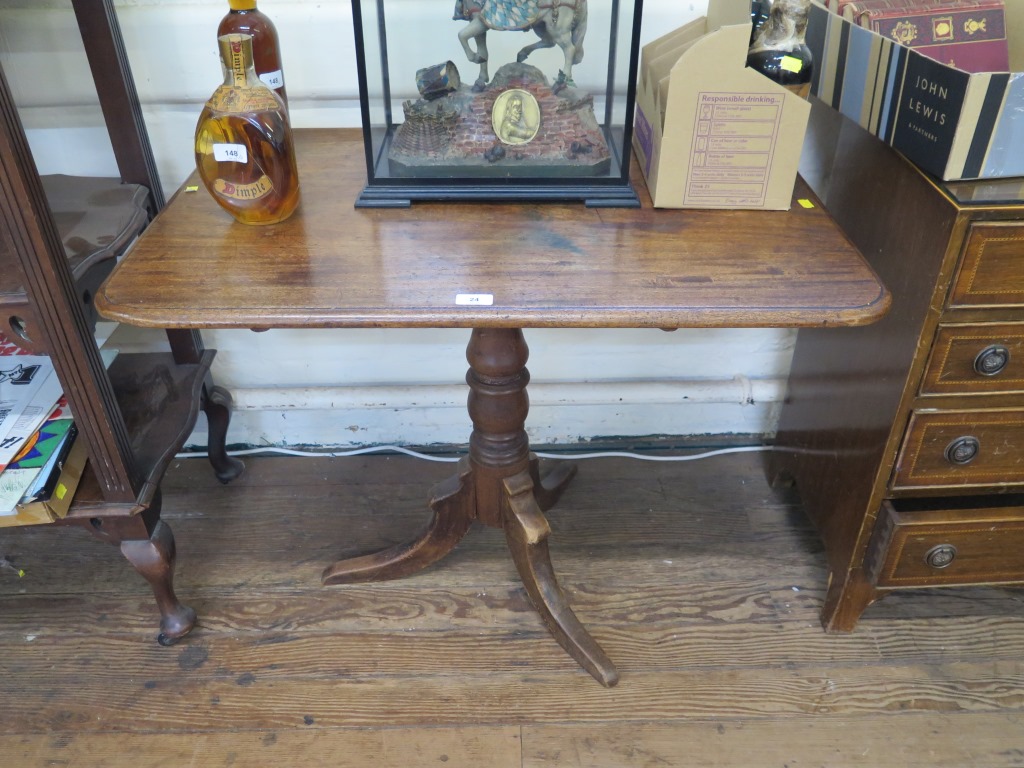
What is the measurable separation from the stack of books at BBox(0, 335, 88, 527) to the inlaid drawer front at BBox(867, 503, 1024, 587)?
1.26 m

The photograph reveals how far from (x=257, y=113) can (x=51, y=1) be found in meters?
0.62

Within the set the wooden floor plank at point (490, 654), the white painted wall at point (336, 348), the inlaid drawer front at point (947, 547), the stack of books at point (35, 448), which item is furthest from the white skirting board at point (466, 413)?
the inlaid drawer front at point (947, 547)

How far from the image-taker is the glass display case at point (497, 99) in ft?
3.34

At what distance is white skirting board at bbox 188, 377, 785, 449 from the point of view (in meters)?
1.75

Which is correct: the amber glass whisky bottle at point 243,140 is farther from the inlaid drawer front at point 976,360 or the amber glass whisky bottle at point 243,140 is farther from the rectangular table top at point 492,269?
the inlaid drawer front at point 976,360

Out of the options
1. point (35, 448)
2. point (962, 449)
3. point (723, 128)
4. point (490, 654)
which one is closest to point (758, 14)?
point (723, 128)

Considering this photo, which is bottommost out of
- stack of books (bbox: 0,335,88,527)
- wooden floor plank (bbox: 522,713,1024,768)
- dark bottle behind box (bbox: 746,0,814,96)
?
wooden floor plank (bbox: 522,713,1024,768)

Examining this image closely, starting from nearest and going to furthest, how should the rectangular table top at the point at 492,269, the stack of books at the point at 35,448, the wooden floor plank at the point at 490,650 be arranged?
the rectangular table top at the point at 492,269 < the stack of books at the point at 35,448 < the wooden floor plank at the point at 490,650

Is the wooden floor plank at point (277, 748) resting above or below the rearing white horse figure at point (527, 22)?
below

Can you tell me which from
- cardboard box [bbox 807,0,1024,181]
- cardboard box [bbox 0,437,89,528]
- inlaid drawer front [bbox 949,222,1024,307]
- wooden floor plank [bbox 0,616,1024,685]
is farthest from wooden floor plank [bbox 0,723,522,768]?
cardboard box [bbox 807,0,1024,181]

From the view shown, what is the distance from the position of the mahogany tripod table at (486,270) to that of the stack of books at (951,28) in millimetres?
270

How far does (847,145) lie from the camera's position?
1.30 meters

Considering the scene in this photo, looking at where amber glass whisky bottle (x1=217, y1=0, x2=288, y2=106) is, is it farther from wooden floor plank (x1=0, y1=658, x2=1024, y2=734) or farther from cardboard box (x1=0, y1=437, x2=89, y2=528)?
wooden floor plank (x1=0, y1=658, x2=1024, y2=734)

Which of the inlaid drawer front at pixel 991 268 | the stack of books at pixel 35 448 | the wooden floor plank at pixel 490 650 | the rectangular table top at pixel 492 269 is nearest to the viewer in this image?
the rectangular table top at pixel 492 269
